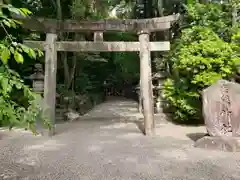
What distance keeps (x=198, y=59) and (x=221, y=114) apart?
2324 mm

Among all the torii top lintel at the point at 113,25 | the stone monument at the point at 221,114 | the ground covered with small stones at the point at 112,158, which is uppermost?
the torii top lintel at the point at 113,25

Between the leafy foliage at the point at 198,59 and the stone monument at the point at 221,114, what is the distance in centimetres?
167

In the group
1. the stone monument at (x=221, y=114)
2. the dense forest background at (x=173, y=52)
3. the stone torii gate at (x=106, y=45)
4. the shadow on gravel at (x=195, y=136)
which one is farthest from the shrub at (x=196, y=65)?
the stone monument at (x=221, y=114)

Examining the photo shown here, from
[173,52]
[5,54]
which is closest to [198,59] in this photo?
[173,52]

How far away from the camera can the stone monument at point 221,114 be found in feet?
17.7

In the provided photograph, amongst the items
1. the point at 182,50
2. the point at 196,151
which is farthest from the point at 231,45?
the point at 196,151

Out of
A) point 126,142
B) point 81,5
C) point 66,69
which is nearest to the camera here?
point 126,142

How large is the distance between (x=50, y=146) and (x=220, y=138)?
3762 millimetres

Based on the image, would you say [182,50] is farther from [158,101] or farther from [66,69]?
[66,69]

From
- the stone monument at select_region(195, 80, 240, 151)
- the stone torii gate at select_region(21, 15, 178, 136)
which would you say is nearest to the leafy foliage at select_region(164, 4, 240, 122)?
the stone torii gate at select_region(21, 15, 178, 136)

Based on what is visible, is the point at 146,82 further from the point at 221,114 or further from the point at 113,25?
the point at 221,114

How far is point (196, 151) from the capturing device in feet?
17.1

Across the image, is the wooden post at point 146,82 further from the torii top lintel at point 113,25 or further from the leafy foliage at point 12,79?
the leafy foliage at point 12,79

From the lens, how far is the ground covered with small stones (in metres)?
3.87
